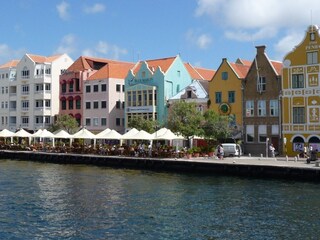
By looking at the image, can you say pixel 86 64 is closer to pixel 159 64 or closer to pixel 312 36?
pixel 159 64

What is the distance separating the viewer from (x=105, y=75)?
9356cm

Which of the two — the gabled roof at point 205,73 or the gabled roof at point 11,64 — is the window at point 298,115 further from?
the gabled roof at point 11,64

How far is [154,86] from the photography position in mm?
86812

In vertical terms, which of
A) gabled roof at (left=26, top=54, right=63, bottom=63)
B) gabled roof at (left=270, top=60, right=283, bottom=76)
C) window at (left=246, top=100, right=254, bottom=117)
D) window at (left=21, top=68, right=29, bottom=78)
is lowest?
window at (left=246, top=100, right=254, bottom=117)

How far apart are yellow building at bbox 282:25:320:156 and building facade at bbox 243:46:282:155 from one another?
5.14 feet

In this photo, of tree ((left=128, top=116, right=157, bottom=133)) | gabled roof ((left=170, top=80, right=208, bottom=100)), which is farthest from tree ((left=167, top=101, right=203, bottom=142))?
gabled roof ((left=170, top=80, right=208, bottom=100))

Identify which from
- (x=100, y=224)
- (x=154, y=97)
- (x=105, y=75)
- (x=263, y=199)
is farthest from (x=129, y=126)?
(x=100, y=224)

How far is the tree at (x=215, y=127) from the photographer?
66.6 meters

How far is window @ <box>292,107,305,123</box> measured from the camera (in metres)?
68.2

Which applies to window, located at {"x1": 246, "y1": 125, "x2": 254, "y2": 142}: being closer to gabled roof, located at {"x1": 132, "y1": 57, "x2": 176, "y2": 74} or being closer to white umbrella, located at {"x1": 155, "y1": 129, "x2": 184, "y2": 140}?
white umbrella, located at {"x1": 155, "y1": 129, "x2": 184, "y2": 140}

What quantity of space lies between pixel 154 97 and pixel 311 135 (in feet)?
93.7

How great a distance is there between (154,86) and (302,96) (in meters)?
27.0

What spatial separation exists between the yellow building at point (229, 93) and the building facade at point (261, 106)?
1.24 m

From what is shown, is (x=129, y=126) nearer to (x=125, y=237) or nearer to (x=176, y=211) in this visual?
(x=176, y=211)
